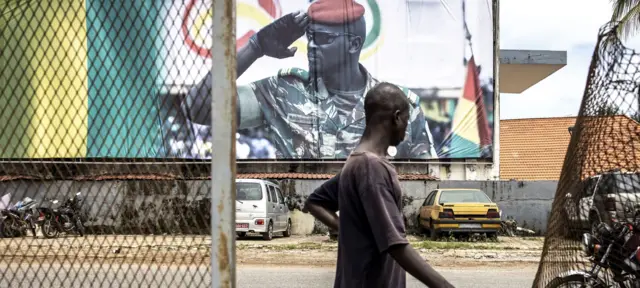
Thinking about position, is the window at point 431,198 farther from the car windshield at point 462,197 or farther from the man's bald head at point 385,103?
the man's bald head at point 385,103

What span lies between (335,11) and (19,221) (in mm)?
20454

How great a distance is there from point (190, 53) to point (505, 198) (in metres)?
17.6

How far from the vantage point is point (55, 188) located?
124 inches

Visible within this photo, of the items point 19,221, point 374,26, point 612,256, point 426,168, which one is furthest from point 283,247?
point 19,221

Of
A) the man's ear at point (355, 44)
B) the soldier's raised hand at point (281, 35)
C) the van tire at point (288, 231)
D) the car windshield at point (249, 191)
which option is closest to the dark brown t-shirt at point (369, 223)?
the car windshield at point (249, 191)

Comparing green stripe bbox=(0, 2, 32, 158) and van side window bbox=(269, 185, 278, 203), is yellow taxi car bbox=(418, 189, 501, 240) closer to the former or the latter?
van side window bbox=(269, 185, 278, 203)

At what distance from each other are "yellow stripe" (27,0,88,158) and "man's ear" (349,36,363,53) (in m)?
19.9

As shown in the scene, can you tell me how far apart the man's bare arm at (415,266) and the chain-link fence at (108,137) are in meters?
0.86

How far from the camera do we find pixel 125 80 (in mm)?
2973

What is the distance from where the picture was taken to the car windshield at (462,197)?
1642cm

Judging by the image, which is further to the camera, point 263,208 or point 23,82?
point 263,208

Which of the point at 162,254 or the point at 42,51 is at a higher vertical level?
the point at 42,51

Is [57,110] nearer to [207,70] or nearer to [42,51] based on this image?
[42,51]

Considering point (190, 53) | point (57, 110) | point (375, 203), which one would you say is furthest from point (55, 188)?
point (375, 203)
